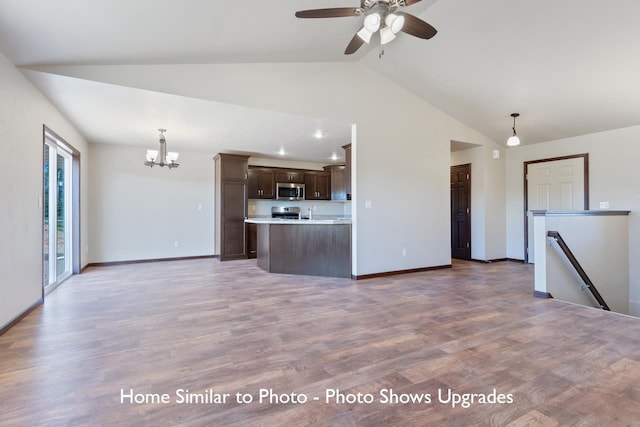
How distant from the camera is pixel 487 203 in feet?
20.9

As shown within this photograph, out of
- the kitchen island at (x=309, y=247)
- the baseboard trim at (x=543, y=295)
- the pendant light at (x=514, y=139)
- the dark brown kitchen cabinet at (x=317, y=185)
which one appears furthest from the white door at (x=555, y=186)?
the dark brown kitchen cabinet at (x=317, y=185)

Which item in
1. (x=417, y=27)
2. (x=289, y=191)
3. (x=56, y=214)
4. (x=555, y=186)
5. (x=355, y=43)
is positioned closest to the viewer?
(x=417, y=27)

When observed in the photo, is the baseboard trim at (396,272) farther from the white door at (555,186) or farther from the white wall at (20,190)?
the white wall at (20,190)

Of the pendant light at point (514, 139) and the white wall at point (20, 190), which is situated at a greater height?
the pendant light at point (514, 139)

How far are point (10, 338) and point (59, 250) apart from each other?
277 centimetres

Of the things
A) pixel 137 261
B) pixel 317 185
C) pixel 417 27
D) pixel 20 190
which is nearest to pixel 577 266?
pixel 417 27

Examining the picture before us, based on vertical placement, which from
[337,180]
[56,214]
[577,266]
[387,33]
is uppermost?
[387,33]

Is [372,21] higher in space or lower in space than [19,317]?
higher

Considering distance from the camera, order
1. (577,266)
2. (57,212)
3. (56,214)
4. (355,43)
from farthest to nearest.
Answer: (57,212) < (56,214) < (577,266) < (355,43)

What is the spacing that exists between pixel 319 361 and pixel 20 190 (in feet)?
11.1

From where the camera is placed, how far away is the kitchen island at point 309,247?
5012mm

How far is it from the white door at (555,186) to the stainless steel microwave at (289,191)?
198 inches

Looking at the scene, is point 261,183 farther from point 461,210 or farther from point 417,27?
point 417,27

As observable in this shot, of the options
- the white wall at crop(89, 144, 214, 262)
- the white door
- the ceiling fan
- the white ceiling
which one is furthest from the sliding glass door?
the white door
